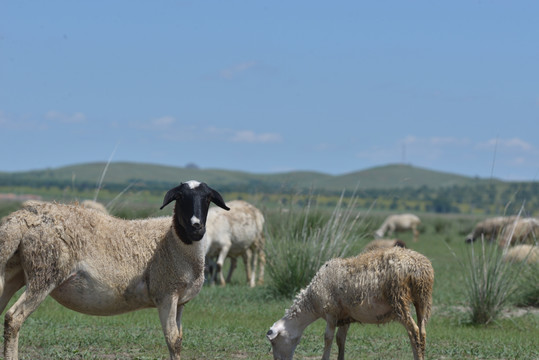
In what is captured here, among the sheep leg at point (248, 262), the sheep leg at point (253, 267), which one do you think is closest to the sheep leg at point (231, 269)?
the sheep leg at point (248, 262)

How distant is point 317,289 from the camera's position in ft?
34.2

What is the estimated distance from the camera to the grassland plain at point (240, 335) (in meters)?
11.0

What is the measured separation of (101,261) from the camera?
8734 millimetres

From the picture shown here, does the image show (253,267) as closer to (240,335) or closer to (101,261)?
(240,335)

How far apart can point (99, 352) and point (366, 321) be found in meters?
3.76

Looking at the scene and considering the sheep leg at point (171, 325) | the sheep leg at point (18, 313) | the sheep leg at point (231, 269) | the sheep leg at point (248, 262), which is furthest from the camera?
the sheep leg at point (231, 269)

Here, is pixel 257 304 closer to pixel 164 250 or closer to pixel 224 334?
pixel 224 334

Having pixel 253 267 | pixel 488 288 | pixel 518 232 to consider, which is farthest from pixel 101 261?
pixel 518 232

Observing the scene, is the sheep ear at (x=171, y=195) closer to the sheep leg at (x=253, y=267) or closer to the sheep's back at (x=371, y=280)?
Result: the sheep's back at (x=371, y=280)

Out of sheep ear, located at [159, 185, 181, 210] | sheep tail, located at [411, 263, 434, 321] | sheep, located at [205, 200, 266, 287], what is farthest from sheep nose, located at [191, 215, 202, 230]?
sheep, located at [205, 200, 266, 287]

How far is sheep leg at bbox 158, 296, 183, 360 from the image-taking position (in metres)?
8.61

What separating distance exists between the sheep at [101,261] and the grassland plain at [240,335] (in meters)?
1.93

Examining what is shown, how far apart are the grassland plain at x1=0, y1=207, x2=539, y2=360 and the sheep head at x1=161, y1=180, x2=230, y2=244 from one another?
2649 millimetres

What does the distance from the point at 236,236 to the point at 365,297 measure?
10.9 m
